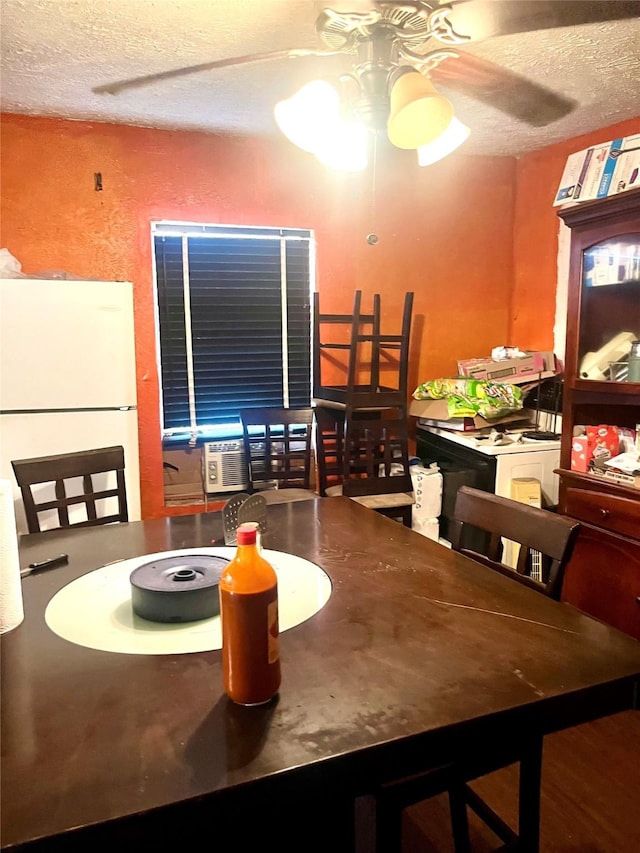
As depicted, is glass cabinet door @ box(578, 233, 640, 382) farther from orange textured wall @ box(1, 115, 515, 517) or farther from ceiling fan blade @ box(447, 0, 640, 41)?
orange textured wall @ box(1, 115, 515, 517)

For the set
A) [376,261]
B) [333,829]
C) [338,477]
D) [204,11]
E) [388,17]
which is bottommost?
[333,829]

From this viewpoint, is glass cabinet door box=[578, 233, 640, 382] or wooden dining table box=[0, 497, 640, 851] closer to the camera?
wooden dining table box=[0, 497, 640, 851]

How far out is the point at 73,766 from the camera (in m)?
0.85

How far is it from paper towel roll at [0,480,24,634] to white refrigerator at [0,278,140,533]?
1.48m

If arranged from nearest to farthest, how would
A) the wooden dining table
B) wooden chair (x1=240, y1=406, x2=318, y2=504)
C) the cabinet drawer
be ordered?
the wooden dining table → the cabinet drawer → wooden chair (x1=240, y1=406, x2=318, y2=504)

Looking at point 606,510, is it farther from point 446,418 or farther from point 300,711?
point 300,711

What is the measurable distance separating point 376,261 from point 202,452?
144cm

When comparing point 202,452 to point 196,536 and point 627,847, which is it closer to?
point 196,536

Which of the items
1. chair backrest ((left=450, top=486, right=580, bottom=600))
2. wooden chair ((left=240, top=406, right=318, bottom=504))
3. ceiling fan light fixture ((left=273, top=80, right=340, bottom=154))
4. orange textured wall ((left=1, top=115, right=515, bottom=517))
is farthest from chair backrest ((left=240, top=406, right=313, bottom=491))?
ceiling fan light fixture ((left=273, top=80, right=340, bottom=154))

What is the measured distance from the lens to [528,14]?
1.82m

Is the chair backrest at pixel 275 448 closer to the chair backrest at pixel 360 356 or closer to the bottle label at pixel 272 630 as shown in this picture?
the chair backrest at pixel 360 356

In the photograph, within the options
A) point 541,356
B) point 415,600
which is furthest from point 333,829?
point 541,356

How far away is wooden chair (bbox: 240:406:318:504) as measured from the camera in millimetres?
3221

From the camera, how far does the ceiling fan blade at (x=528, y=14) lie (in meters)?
1.63
